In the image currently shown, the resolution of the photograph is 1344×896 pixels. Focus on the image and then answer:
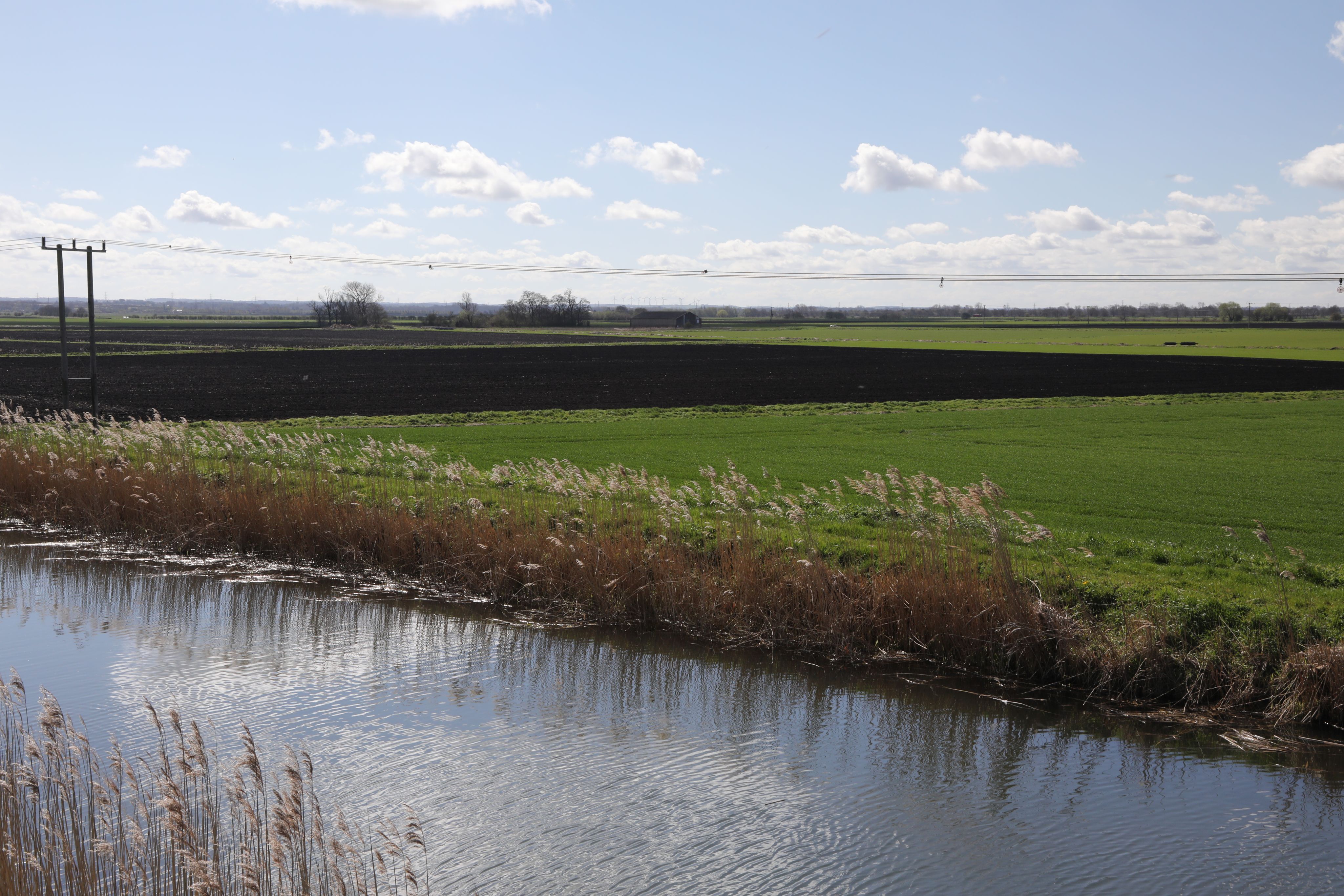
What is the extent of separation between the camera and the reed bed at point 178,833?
5.82m

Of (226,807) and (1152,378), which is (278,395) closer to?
(226,807)

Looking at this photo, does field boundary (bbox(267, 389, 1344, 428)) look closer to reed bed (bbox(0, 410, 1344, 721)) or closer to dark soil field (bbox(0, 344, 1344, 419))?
dark soil field (bbox(0, 344, 1344, 419))

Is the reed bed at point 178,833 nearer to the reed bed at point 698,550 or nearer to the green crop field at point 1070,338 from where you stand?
the reed bed at point 698,550

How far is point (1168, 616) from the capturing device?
1160 centimetres

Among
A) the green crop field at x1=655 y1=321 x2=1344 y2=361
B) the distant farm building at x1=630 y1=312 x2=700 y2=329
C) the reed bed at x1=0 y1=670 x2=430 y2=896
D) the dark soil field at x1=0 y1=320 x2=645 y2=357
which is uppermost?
the distant farm building at x1=630 y1=312 x2=700 y2=329

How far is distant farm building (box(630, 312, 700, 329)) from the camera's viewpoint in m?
176

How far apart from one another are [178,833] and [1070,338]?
135 meters

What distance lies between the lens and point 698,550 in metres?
14.7

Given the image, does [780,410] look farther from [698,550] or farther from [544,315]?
[544,315]

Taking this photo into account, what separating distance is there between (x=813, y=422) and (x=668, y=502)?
78.0 feet

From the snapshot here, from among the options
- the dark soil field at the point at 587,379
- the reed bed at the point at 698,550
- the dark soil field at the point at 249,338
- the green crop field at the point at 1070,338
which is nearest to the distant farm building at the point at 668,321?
the green crop field at the point at 1070,338

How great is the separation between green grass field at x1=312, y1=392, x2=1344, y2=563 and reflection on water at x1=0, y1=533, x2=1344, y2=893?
7.15m

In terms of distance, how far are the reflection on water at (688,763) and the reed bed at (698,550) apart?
0.77 meters

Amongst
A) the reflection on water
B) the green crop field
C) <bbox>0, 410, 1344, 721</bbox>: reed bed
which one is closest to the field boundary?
<bbox>0, 410, 1344, 721</bbox>: reed bed
